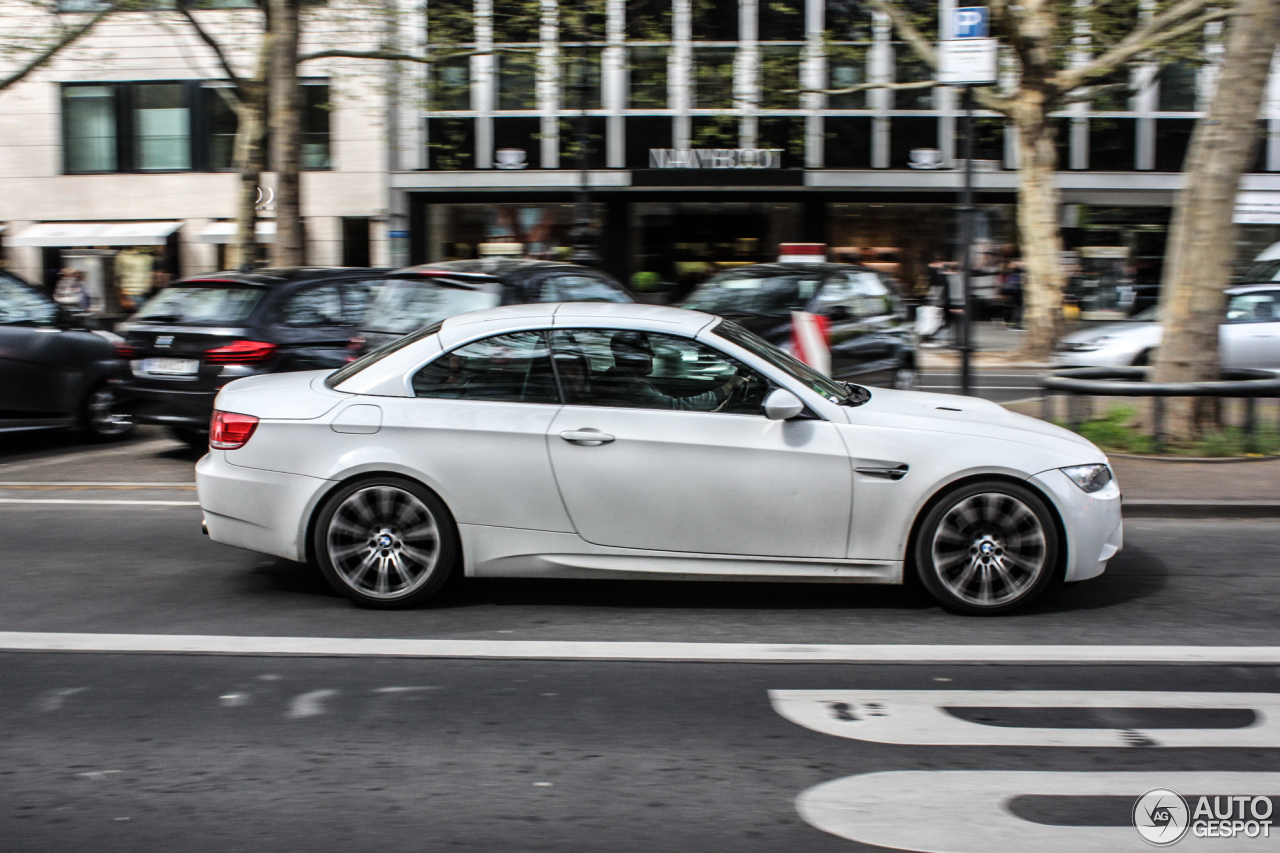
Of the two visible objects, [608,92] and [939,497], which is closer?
[939,497]

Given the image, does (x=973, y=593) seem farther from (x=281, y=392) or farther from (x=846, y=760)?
(x=281, y=392)

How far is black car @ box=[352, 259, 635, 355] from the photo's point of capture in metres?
9.24

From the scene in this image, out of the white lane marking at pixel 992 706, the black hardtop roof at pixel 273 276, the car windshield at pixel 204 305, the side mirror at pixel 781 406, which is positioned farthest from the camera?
the black hardtop roof at pixel 273 276

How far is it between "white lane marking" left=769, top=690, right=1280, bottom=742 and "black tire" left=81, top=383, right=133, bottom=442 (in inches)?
321

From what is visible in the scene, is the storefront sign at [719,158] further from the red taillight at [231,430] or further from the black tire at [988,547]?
the black tire at [988,547]

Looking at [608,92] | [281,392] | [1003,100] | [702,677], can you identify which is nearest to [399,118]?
[608,92]

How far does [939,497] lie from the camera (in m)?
5.46

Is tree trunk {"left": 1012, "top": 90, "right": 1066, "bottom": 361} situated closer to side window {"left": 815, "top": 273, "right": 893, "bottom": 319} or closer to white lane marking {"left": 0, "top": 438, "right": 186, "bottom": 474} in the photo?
side window {"left": 815, "top": 273, "right": 893, "bottom": 319}

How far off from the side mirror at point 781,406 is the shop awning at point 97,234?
1072 inches

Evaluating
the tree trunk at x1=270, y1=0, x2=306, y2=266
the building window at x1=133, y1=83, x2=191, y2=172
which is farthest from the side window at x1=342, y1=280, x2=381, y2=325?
the building window at x1=133, y1=83, x2=191, y2=172

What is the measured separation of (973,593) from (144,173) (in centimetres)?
2950

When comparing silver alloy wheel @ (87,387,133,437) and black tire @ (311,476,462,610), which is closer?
black tire @ (311,476,462,610)

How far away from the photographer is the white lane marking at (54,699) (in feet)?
14.1

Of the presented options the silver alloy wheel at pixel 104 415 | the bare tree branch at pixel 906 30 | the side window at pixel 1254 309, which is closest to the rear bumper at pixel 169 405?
the silver alloy wheel at pixel 104 415
